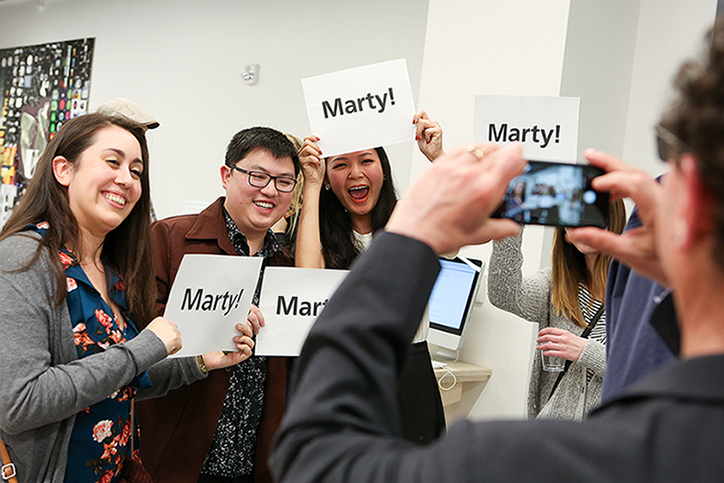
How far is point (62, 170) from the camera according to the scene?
1.53m

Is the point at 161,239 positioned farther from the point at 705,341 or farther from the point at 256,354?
the point at 705,341

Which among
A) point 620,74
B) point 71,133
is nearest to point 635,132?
point 620,74

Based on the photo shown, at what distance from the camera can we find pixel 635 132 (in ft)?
11.5

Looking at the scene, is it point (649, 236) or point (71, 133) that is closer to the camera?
point (649, 236)

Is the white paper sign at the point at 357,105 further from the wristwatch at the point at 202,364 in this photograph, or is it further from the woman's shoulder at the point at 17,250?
the woman's shoulder at the point at 17,250

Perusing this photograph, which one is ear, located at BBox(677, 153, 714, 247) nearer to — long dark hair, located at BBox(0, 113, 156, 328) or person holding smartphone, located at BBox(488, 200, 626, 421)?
long dark hair, located at BBox(0, 113, 156, 328)

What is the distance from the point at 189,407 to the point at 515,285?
1.16 m

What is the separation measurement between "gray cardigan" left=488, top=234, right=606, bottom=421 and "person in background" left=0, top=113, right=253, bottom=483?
963 millimetres

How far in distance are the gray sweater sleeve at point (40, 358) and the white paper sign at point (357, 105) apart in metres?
0.96

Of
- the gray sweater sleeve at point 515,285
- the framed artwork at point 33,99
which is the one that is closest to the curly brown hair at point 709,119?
the gray sweater sleeve at point 515,285

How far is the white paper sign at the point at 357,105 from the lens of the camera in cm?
204

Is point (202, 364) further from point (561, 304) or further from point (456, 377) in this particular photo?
point (456, 377)

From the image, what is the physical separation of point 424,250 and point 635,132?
332 centimetres

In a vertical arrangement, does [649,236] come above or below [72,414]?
above
